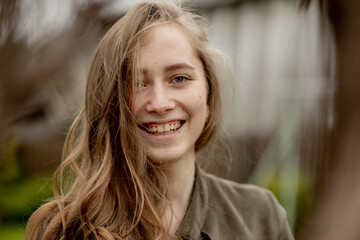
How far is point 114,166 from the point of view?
5.29 ft

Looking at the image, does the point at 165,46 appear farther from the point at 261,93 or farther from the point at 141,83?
the point at 261,93

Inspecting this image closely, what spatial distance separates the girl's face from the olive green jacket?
28 centimetres

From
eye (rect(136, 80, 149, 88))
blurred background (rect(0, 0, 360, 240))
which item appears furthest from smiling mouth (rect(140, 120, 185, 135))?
blurred background (rect(0, 0, 360, 240))

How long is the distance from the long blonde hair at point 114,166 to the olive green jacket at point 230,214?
155 mm

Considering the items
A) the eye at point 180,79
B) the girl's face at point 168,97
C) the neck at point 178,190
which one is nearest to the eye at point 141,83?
the girl's face at point 168,97

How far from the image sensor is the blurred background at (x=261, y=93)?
0.35 metres

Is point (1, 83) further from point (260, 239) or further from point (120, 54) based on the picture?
point (260, 239)

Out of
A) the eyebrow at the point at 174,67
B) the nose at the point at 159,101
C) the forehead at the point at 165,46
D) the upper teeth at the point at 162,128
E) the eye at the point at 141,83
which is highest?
the forehead at the point at 165,46

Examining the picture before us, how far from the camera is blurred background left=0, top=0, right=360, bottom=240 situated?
35cm

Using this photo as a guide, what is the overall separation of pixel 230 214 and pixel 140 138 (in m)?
0.58

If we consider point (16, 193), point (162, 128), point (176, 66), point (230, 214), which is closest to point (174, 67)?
point (176, 66)

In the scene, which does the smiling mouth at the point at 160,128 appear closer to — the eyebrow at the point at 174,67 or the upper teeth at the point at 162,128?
the upper teeth at the point at 162,128

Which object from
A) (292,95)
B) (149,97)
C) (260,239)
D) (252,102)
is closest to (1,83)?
(149,97)

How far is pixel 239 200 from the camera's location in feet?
6.42
